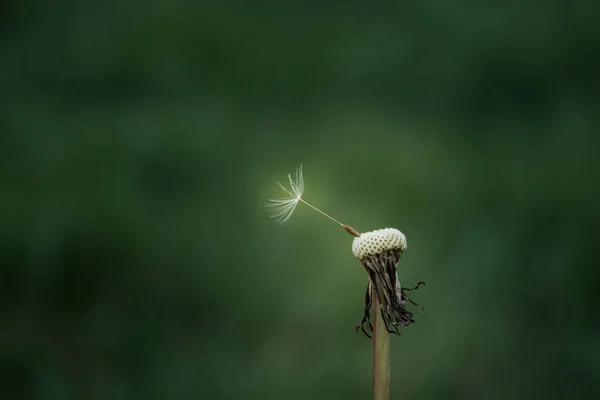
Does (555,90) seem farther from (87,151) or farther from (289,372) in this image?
(87,151)

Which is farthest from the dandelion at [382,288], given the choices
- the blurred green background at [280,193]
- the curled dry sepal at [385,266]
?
the blurred green background at [280,193]

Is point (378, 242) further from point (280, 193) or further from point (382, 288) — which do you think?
point (280, 193)

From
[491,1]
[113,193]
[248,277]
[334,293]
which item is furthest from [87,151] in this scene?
[491,1]

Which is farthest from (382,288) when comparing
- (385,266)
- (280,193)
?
(280,193)

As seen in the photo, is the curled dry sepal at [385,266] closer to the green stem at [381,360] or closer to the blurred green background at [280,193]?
the green stem at [381,360]

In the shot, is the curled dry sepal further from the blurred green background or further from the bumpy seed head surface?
the blurred green background

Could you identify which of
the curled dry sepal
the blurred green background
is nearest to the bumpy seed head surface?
the curled dry sepal

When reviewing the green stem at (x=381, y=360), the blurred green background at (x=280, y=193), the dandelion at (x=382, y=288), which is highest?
the blurred green background at (x=280, y=193)
